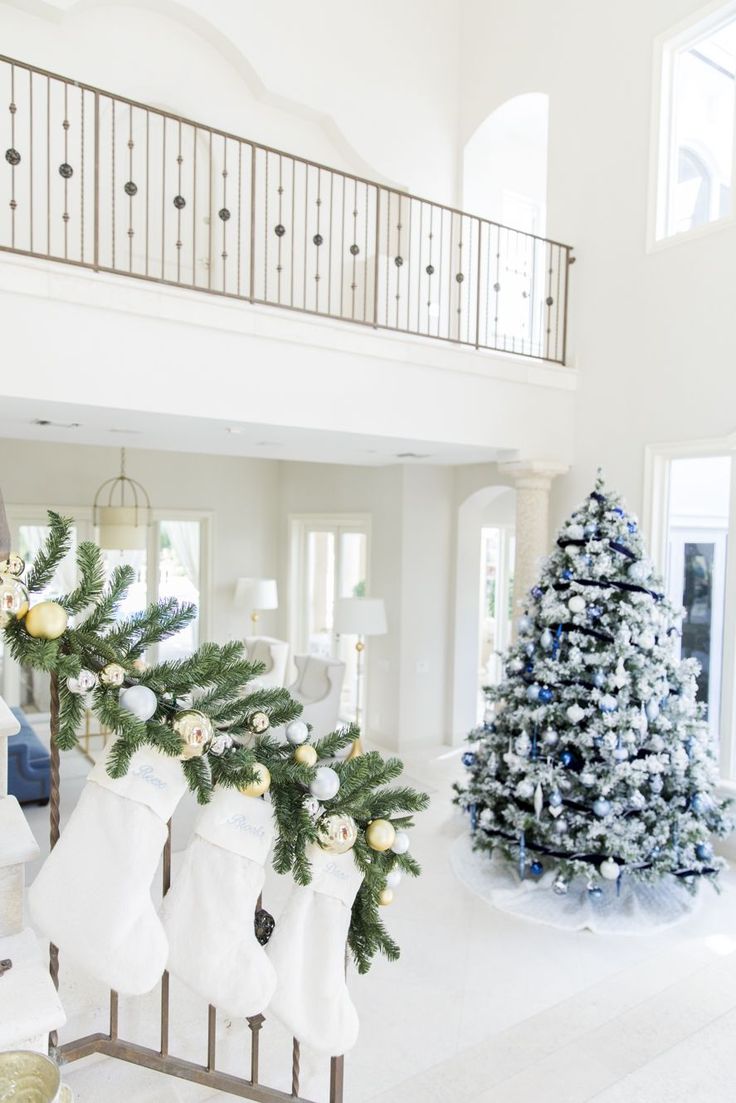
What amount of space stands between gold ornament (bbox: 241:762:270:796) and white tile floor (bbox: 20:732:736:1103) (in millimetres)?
1446

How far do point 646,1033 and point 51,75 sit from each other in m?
4.95

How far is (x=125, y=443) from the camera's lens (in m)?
6.00

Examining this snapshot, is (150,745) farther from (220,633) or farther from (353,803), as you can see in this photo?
(220,633)

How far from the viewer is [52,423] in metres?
4.87

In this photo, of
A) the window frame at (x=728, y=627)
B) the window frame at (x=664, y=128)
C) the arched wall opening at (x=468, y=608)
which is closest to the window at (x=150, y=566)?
the arched wall opening at (x=468, y=608)

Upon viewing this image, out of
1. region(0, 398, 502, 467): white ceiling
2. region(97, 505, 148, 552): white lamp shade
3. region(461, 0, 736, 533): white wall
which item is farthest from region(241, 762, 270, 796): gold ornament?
region(97, 505, 148, 552): white lamp shade

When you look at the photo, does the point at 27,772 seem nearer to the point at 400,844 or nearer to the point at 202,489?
the point at 202,489

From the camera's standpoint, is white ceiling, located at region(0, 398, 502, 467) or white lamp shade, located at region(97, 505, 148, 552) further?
white lamp shade, located at region(97, 505, 148, 552)

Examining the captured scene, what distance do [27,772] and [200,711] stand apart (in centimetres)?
509

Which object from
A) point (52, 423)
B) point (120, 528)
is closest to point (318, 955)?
point (52, 423)

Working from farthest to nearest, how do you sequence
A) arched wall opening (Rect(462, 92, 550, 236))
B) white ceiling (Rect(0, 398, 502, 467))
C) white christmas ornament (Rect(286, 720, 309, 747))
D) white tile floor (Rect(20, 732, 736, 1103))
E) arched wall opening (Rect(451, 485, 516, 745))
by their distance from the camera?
arched wall opening (Rect(451, 485, 516, 745)), arched wall opening (Rect(462, 92, 550, 236)), white ceiling (Rect(0, 398, 502, 467)), white tile floor (Rect(20, 732, 736, 1103)), white christmas ornament (Rect(286, 720, 309, 747))

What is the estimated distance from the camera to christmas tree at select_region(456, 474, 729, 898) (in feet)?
13.0

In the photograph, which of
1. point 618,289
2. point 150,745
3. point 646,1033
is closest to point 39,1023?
point 150,745

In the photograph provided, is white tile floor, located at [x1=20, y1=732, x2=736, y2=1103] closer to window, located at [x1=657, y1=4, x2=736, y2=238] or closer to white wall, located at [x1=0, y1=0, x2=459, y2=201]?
window, located at [x1=657, y1=4, x2=736, y2=238]
